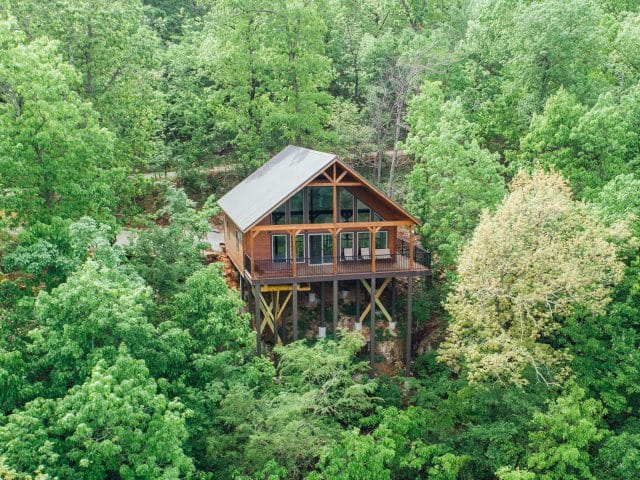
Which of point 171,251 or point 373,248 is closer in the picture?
point 171,251

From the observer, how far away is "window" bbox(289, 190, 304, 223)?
82.7ft

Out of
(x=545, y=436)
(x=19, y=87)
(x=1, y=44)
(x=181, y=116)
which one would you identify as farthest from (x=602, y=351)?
(x=181, y=116)

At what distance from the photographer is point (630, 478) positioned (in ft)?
54.4

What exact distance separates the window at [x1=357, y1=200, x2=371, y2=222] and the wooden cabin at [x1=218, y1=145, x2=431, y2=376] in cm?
4

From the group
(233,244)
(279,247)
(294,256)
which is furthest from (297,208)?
(233,244)

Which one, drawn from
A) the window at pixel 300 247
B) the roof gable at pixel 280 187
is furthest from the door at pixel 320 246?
the roof gable at pixel 280 187

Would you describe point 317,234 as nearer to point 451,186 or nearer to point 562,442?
point 451,186

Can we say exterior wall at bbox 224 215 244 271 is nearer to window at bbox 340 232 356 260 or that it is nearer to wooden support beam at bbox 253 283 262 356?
wooden support beam at bbox 253 283 262 356

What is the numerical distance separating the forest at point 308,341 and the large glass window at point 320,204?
4.76 metres

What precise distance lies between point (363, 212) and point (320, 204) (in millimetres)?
2001

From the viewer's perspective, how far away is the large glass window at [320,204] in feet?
82.3

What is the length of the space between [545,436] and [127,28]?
25111mm

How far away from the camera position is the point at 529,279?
2002 centimetres

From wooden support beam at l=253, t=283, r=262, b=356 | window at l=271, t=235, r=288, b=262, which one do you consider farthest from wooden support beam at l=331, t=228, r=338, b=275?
wooden support beam at l=253, t=283, r=262, b=356
